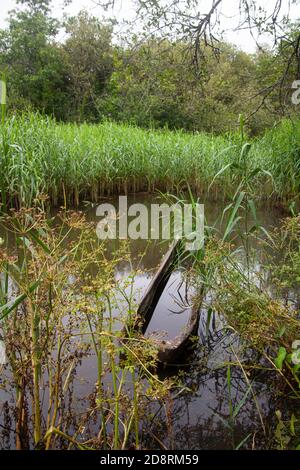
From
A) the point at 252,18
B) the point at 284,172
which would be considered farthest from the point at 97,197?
the point at 252,18

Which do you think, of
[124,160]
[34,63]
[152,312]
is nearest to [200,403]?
[152,312]

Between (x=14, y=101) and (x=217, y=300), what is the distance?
41.4 feet

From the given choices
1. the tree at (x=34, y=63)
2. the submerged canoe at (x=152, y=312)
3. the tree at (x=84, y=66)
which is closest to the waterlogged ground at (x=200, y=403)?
the submerged canoe at (x=152, y=312)

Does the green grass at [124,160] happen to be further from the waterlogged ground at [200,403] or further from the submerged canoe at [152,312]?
the waterlogged ground at [200,403]

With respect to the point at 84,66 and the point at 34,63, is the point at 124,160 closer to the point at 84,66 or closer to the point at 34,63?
the point at 84,66

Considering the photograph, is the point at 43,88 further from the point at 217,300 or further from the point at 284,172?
the point at 217,300

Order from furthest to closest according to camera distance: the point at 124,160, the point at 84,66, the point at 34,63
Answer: the point at 34,63 < the point at 84,66 < the point at 124,160

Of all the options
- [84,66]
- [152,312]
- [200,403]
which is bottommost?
[200,403]

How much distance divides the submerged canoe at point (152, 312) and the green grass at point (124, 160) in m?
2.01

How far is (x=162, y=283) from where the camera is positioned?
280cm

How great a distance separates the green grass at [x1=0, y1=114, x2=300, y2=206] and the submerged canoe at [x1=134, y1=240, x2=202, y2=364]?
6.59 ft

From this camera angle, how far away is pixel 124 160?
6.23m

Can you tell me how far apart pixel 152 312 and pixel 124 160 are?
13.4 ft

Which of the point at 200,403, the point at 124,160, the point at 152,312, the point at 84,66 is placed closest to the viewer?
the point at 200,403
